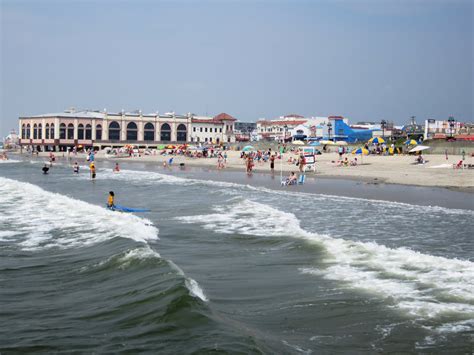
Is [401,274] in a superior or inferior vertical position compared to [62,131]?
inferior

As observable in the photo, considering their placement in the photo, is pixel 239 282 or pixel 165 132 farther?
pixel 165 132

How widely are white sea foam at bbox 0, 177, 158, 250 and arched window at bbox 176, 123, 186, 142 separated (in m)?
86.5

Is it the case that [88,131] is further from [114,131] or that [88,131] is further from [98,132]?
[114,131]

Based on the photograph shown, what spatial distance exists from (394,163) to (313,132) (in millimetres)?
60878

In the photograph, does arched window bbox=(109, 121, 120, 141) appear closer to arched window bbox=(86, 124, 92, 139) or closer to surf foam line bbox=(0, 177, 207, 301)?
arched window bbox=(86, 124, 92, 139)

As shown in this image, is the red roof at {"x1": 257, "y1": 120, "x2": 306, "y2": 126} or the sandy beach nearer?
the sandy beach

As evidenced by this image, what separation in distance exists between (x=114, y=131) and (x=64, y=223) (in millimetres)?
92048

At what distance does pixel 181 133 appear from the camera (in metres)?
115

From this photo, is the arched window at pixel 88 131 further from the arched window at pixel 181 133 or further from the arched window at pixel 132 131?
the arched window at pixel 181 133

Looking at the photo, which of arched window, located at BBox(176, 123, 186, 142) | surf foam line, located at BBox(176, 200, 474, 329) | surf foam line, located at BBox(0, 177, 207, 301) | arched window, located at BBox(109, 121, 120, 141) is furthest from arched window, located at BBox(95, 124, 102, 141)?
surf foam line, located at BBox(176, 200, 474, 329)

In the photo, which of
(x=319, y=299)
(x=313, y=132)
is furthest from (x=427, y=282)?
(x=313, y=132)

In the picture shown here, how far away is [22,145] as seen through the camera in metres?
119

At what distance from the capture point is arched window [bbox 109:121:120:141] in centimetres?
10925

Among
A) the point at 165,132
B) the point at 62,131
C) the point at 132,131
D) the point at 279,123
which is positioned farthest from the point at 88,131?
the point at 279,123
